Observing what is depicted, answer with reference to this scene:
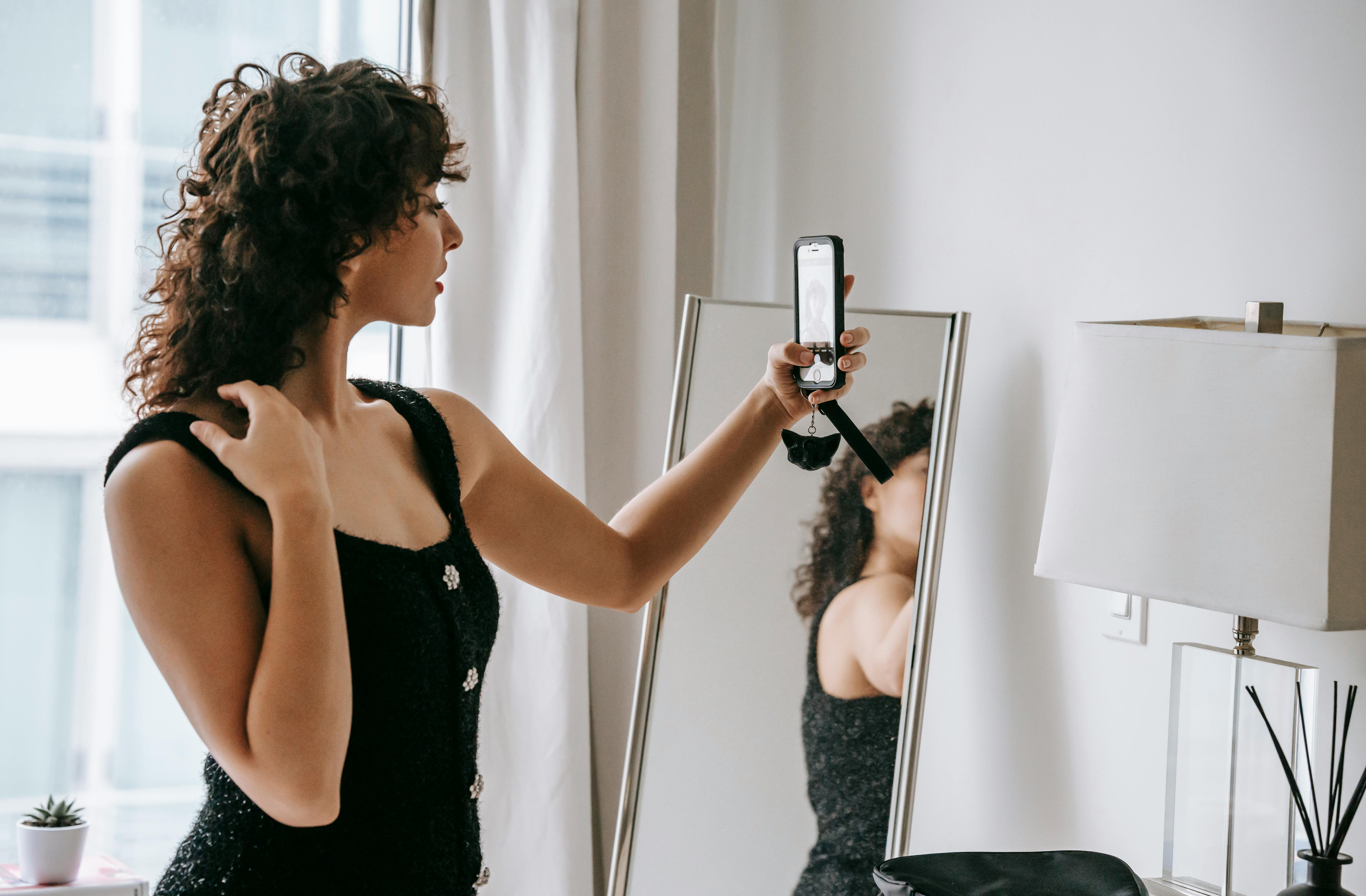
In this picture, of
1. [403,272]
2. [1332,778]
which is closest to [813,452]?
[403,272]

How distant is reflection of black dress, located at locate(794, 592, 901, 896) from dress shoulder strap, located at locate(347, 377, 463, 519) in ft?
2.49

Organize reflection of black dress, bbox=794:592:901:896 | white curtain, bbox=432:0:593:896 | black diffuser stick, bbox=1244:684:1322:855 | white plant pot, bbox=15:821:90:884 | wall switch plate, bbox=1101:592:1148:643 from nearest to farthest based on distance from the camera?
black diffuser stick, bbox=1244:684:1322:855, wall switch plate, bbox=1101:592:1148:643, reflection of black dress, bbox=794:592:901:896, white plant pot, bbox=15:821:90:884, white curtain, bbox=432:0:593:896

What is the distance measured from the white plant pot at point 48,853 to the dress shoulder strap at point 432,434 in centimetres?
111

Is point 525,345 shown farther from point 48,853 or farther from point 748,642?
point 48,853

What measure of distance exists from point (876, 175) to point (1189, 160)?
2.20 feet

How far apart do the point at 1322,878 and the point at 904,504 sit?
75 centimetres

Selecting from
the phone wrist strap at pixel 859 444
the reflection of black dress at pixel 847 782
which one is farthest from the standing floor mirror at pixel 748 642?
the phone wrist strap at pixel 859 444

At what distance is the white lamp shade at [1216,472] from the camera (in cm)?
89

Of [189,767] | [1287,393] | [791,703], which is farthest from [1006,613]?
[189,767]

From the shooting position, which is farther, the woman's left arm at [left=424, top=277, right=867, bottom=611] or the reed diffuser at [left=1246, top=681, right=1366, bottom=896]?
the woman's left arm at [left=424, top=277, right=867, bottom=611]

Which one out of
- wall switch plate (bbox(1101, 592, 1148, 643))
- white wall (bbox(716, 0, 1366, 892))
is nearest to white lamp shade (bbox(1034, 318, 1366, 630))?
white wall (bbox(716, 0, 1366, 892))

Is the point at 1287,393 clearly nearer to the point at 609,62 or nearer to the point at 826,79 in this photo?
the point at 826,79

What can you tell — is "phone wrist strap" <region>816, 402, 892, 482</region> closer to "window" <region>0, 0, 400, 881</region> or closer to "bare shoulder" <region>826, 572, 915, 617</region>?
"bare shoulder" <region>826, 572, 915, 617</region>

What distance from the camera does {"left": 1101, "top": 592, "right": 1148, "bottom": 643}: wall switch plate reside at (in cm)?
139
